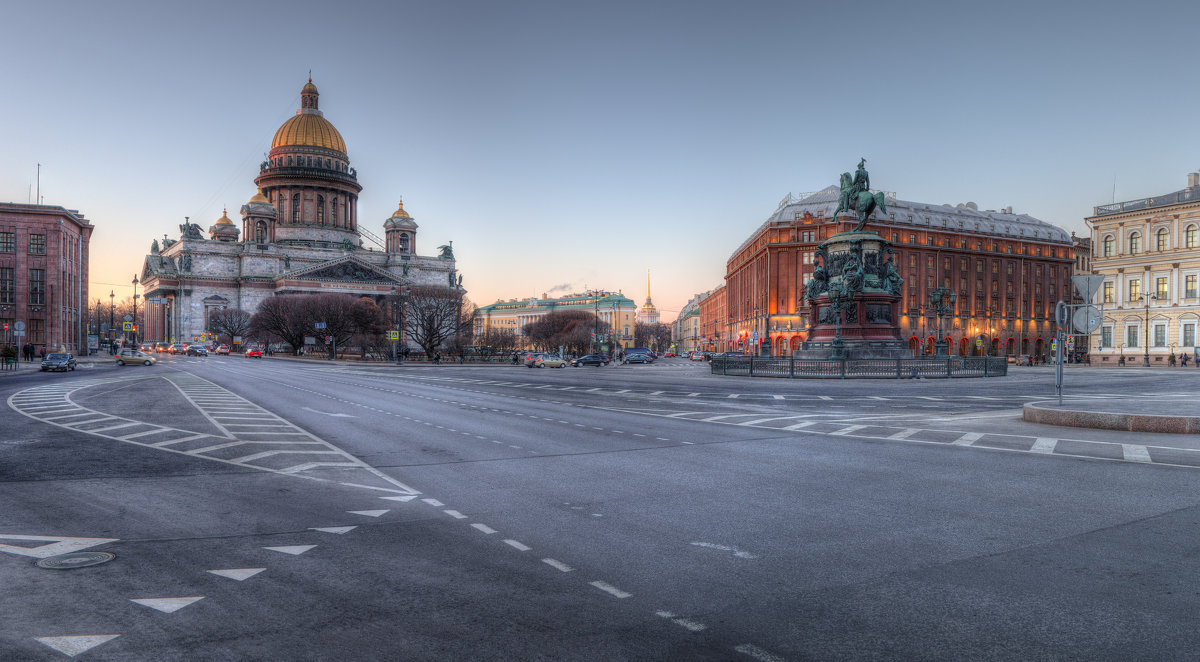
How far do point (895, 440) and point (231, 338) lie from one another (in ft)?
422

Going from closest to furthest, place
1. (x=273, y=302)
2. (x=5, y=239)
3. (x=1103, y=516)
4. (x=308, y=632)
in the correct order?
(x=308, y=632) < (x=1103, y=516) < (x=5, y=239) < (x=273, y=302)

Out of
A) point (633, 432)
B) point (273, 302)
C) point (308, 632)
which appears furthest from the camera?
point (273, 302)

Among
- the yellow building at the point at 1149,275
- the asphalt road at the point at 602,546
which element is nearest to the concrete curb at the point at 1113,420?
the asphalt road at the point at 602,546

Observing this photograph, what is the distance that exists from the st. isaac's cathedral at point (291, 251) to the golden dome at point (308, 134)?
0.20 meters

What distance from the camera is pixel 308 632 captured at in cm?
461

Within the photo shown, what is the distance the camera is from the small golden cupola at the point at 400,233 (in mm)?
140000

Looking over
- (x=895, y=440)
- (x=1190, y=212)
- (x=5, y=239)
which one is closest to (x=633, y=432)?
(x=895, y=440)

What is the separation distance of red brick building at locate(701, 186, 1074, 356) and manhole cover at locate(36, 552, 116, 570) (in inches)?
3623

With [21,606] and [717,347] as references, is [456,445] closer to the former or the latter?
[21,606]

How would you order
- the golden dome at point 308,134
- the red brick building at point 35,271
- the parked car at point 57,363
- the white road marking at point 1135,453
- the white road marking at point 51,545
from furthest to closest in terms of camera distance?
the golden dome at point 308,134 → the red brick building at point 35,271 → the parked car at point 57,363 → the white road marking at point 1135,453 → the white road marking at point 51,545

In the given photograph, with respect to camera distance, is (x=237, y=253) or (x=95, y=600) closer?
(x=95, y=600)

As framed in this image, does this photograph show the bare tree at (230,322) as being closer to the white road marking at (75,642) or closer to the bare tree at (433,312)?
the bare tree at (433,312)

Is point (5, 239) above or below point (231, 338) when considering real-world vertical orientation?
above

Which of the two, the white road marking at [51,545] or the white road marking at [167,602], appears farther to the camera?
the white road marking at [51,545]
